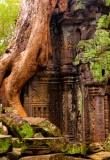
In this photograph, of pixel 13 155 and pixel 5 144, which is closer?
pixel 5 144

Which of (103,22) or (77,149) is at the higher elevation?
(103,22)

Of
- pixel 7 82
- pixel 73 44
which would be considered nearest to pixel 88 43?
pixel 73 44

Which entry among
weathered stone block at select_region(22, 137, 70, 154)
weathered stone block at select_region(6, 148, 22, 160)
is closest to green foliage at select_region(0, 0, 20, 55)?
weathered stone block at select_region(22, 137, 70, 154)

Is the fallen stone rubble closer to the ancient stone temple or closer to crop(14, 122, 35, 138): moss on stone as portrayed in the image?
crop(14, 122, 35, 138): moss on stone

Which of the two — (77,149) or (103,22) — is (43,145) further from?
(103,22)

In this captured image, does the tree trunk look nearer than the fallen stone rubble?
No

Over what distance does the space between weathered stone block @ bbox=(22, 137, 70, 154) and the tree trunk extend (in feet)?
11.9

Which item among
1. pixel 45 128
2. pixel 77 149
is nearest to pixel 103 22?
pixel 45 128

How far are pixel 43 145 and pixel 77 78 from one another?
4.50 m

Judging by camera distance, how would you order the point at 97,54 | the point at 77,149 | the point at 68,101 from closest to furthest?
the point at 77,149 < the point at 97,54 < the point at 68,101

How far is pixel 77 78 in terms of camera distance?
9070 mm

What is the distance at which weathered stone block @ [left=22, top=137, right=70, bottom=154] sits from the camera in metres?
4.67

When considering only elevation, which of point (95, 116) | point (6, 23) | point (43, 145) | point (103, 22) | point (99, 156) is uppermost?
point (6, 23)

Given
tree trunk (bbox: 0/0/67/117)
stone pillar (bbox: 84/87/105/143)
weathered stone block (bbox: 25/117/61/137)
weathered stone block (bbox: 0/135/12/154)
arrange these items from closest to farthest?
weathered stone block (bbox: 0/135/12/154), weathered stone block (bbox: 25/117/61/137), stone pillar (bbox: 84/87/105/143), tree trunk (bbox: 0/0/67/117)
